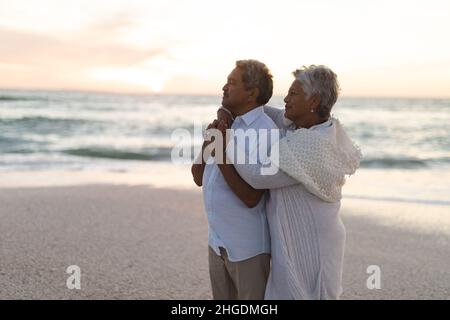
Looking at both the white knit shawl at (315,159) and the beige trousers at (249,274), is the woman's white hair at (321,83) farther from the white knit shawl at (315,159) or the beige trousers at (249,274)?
the beige trousers at (249,274)

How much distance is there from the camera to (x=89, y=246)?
6.32 m

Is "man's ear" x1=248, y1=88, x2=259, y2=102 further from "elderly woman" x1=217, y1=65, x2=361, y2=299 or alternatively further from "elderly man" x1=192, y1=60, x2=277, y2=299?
"elderly woman" x1=217, y1=65, x2=361, y2=299

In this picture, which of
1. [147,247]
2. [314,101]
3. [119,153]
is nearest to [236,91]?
[314,101]

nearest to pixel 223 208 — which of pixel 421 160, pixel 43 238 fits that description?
pixel 43 238

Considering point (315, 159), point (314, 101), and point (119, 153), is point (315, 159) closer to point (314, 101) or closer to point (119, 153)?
point (314, 101)

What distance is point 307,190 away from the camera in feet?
8.84

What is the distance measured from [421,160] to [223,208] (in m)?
16.6

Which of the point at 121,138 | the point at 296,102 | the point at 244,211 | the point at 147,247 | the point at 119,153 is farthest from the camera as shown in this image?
the point at 121,138

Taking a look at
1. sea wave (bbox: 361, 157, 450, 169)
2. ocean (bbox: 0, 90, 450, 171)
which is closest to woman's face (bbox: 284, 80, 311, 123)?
ocean (bbox: 0, 90, 450, 171)

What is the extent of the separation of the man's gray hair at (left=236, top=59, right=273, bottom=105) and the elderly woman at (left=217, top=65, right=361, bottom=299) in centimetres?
15

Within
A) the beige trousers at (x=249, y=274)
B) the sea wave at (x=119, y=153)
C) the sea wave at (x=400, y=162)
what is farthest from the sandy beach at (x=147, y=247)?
the sea wave at (x=119, y=153)

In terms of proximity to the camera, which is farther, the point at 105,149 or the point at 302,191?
the point at 105,149

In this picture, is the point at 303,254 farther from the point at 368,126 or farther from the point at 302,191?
the point at 368,126

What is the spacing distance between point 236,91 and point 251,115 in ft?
0.46
